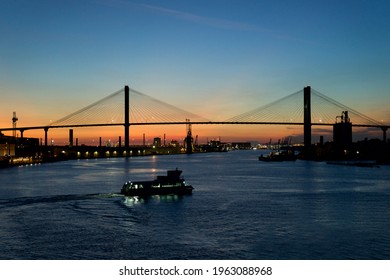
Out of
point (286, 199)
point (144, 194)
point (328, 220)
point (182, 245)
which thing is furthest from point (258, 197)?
point (182, 245)

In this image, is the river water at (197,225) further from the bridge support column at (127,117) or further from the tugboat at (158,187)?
the bridge support column at (127,117)

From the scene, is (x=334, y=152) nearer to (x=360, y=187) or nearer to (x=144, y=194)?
(x=360, y=187)

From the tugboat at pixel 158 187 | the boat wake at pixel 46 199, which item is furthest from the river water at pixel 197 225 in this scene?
the tugboat at pixel 158 187

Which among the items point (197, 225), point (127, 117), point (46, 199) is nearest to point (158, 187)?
point (46, 199)

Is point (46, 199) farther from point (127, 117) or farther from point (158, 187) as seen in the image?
point (127, 117)

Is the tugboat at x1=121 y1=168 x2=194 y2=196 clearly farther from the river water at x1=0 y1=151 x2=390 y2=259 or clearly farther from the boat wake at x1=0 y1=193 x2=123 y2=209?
the boat wake at x1=0 y1=193 x2=123 y2=209

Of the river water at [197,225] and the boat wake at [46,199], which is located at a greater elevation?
the boat wake at [46,199]

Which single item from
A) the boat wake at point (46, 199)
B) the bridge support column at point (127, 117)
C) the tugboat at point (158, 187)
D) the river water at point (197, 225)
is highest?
the bridge support column at point (127, 117)

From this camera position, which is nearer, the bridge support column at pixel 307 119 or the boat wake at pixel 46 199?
the boat wake at pixel 46 199

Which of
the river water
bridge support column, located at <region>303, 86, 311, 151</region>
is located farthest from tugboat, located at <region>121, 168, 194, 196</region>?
bridge support column, located at <region>303, 86, 311, 151</region>
